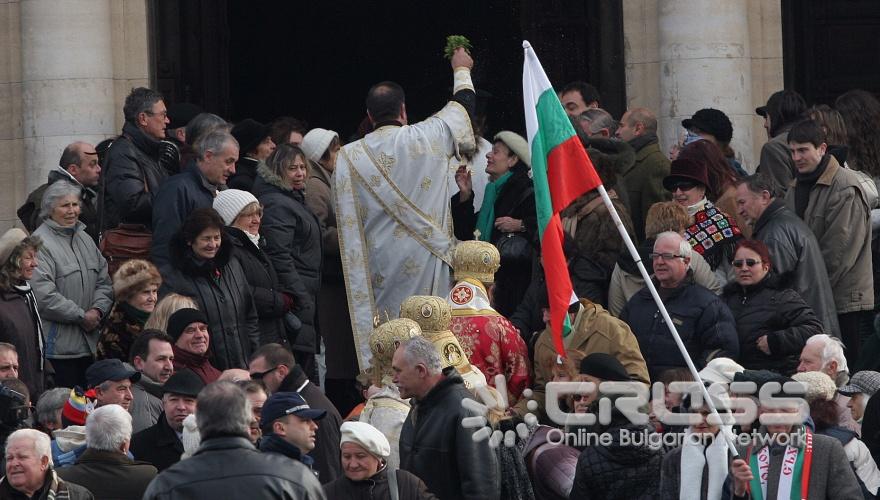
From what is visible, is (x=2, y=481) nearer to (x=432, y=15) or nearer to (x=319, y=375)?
(x=319, y=375)

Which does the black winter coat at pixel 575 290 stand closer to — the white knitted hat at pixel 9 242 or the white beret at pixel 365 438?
the white knitted hat at pixel 9 242

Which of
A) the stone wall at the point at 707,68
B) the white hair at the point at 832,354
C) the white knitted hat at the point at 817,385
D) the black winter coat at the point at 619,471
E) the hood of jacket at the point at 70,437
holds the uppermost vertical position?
the stone wall at the point at 707,68

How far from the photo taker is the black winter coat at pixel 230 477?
866cm

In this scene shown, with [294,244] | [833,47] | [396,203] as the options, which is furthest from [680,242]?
[833,47]

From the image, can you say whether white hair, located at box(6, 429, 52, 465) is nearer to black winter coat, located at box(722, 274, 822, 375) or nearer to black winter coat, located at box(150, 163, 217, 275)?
black winter coat, located at box(150, 163, 217, 275)

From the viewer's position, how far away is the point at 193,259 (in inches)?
522

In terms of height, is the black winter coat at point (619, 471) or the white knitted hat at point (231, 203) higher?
the white knitted hat at point (231, 203)

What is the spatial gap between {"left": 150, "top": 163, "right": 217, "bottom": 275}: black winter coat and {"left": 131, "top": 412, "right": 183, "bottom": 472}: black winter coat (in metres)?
2.00

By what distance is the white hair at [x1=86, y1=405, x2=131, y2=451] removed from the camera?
35.0 ft

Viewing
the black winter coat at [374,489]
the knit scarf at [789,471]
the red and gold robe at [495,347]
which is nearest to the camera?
the black winter coat at [374,489]

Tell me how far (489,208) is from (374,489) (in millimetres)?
4708

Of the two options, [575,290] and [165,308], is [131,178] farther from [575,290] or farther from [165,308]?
[575,290]

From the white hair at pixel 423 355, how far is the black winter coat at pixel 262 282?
8.84 feet

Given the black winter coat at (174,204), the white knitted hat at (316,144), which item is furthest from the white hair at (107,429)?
the white knitted hat at (316,144)
